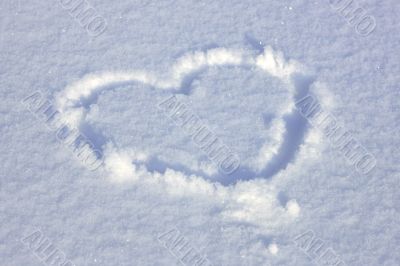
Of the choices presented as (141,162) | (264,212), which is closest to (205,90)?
(141,162)

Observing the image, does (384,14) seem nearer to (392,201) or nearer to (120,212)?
(392,201)

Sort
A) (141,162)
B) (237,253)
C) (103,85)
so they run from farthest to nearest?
(103,85) → (141,162) → (237,253)

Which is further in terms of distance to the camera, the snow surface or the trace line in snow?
the trace line in snow

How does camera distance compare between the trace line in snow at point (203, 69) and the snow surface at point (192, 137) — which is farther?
the trace line in snow at point (203, 69)

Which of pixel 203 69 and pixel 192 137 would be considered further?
pixel 203 69

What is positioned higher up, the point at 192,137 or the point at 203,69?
the point at 203,69
